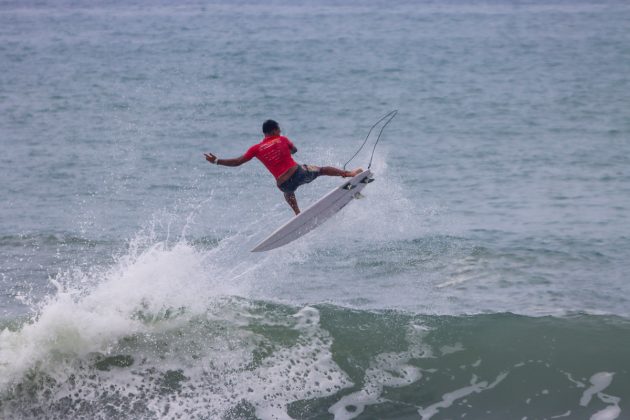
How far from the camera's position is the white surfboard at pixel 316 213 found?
1138 centimetres

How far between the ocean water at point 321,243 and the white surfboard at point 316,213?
95 cm

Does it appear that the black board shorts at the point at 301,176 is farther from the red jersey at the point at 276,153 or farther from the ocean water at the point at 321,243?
the ocean water at the point at 321,243

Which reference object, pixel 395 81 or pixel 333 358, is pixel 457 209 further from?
pixel 395 81

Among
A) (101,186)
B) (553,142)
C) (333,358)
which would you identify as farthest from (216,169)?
(333,358)

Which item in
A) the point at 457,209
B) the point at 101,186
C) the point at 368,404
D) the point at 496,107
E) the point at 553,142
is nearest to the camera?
the point at 368,404

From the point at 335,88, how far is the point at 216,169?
10.3 m

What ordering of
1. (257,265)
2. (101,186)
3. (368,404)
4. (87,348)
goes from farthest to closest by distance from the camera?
(101,186)
(257,265)
(87,348)
(368,404)

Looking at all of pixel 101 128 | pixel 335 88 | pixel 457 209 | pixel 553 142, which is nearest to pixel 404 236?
pixel 457 209

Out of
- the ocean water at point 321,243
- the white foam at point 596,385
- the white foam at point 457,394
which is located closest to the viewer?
the white foam at point 457,394

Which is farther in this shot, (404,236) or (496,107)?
(496,107)

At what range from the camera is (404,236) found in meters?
15.0

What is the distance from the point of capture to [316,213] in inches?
459

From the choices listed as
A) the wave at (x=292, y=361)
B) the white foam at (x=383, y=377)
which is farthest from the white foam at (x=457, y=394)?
the white foam at (x=383, y=377)

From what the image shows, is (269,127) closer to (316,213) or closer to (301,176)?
(301,176)
